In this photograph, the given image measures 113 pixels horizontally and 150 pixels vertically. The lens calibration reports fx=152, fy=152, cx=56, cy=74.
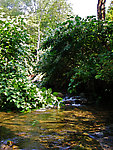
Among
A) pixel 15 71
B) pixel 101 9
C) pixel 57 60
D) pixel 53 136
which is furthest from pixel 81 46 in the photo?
pixel 53 136

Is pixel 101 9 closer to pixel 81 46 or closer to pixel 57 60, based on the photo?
pixel 81 46

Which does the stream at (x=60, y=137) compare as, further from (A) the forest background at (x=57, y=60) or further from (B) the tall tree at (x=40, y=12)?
(B) the tall tree at (x=40, y=12)

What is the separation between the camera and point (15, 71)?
4.09 metres

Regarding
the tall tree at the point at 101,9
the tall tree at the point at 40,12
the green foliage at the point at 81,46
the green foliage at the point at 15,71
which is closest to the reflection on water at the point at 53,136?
the green foliage at the point at 15,71

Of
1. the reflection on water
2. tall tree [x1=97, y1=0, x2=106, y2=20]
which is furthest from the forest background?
the reflection on water

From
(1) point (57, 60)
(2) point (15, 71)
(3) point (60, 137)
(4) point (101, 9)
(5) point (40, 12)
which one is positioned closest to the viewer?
(3) point (60, 137)

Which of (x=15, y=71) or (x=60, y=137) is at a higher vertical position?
(x=15, y=71)

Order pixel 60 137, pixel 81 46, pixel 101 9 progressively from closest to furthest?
pixel 60 137 < pixel 81 46 < pixel 101 9

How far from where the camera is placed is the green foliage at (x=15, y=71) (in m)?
3.79

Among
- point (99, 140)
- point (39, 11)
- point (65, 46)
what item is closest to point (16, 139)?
point (99, 140)

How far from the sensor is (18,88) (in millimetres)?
3832

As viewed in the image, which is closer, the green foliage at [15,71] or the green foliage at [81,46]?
the green foliage at [15,71]

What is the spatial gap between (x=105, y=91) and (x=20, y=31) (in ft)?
12.8

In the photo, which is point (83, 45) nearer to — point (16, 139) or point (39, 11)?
point (16, 139)
